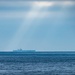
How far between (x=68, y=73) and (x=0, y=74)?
8457 mm

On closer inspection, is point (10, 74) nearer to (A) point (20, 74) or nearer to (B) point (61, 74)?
(A) point (20, 74)

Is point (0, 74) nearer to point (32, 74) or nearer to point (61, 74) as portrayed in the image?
point (32, 74)

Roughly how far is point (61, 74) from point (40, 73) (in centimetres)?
306

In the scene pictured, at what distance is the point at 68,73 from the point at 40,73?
11.5 ft

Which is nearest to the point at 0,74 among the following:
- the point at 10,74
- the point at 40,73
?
the point at 10,74

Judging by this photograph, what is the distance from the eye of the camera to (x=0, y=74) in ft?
180

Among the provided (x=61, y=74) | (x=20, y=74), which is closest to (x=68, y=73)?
(x=61, y=74)

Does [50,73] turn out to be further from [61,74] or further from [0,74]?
[0,74]

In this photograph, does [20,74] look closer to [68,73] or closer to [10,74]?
[10,74]

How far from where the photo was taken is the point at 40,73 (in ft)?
187

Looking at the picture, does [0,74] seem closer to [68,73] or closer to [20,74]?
[20,74]

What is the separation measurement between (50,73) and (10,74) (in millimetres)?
5266

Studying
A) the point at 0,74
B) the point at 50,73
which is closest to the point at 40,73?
the point at 50,73

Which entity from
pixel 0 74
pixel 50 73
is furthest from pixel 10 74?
pixel 50 73
